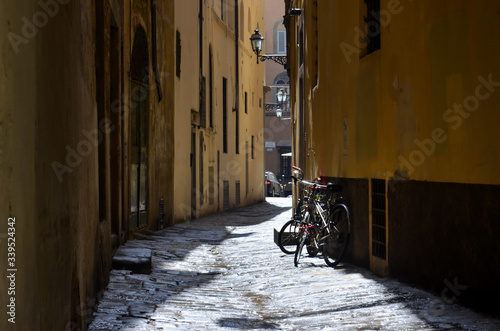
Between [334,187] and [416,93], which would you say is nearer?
[416,93]

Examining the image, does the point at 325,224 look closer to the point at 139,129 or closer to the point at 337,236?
the point at 337,236

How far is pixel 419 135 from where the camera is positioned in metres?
7.04

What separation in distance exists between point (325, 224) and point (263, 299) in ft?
7.42

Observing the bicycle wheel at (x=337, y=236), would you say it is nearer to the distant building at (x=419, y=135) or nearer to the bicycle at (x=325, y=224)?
the bicycle at (x=325, y=224)

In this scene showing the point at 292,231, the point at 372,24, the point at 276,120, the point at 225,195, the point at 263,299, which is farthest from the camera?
the point at 276,120

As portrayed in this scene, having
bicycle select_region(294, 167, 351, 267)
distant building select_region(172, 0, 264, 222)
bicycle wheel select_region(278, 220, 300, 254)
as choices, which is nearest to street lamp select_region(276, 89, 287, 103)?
distant building select_region(172, 0, 264, 222)

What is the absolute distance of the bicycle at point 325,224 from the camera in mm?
9281

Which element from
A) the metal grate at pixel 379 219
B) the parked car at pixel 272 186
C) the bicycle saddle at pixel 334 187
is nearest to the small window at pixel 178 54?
the bicycle saddle at pixel 334 187

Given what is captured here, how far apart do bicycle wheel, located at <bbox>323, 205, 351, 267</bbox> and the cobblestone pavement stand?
0.51ft

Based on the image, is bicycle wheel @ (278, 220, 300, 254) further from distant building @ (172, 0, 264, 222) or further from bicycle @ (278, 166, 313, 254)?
distant building @ (172, 0, 264, 222)

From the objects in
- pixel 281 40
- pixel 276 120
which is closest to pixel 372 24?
pixel 276 120

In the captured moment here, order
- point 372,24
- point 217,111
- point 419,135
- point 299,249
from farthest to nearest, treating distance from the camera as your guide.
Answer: point 217,111 < point 299,249 < point 372,24 < point 419,135

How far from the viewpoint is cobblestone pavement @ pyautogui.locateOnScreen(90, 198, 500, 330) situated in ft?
19.1

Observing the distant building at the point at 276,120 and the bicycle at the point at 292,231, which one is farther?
the distant building at the point at 276,120
